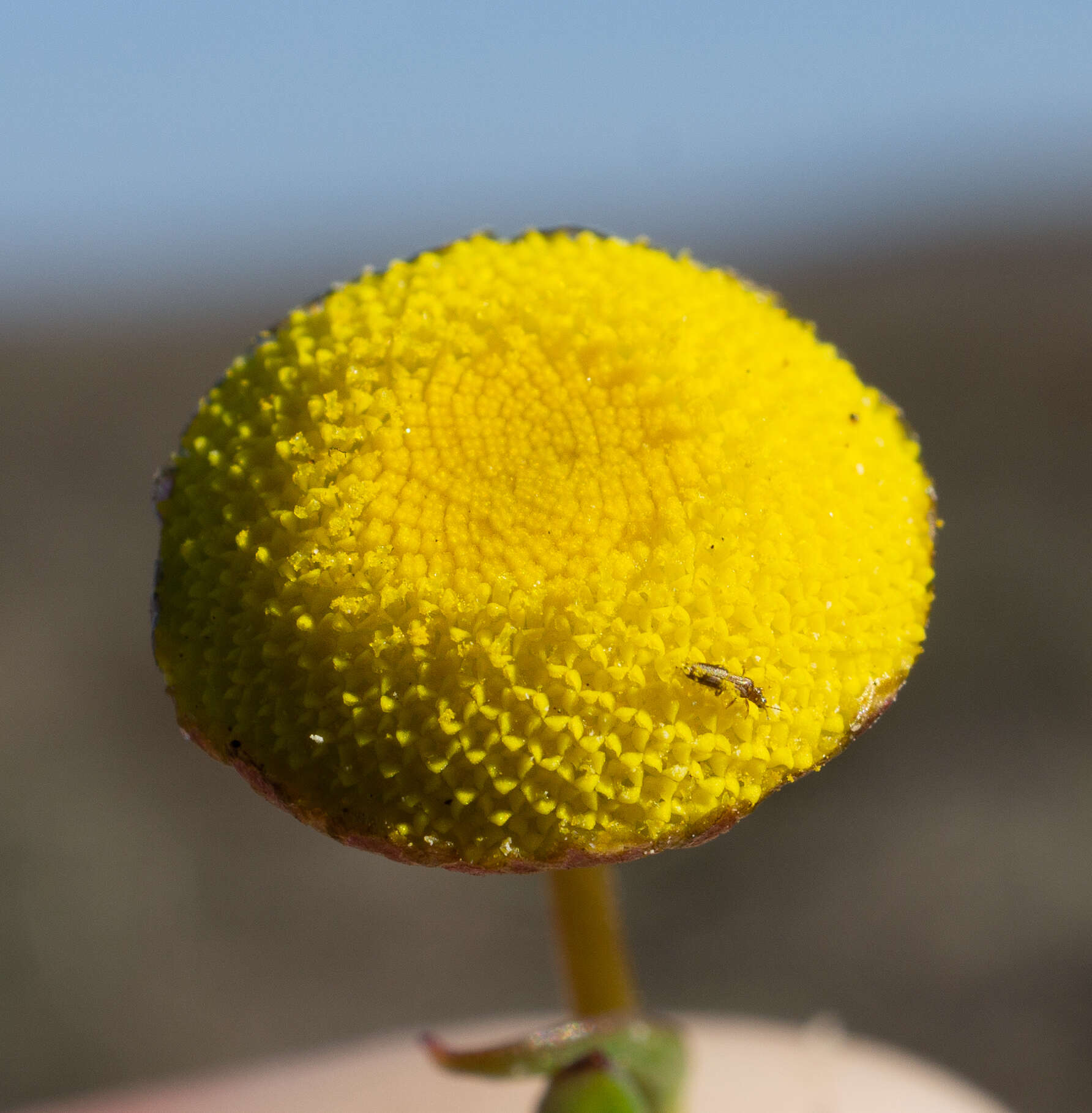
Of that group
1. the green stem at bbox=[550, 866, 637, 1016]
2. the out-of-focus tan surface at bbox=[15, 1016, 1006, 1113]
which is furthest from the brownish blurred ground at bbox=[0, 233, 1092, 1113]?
the green stem at bbox=[550, 866, 637, 1016]

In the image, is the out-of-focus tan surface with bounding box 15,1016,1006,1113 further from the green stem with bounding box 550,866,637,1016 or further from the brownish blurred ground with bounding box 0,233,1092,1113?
the brownish blurred ground with bounding box 0,233,1092,1113

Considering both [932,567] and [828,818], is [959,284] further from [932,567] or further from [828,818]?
[932,567]

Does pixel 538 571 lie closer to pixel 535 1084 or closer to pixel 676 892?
pixel 535 1084

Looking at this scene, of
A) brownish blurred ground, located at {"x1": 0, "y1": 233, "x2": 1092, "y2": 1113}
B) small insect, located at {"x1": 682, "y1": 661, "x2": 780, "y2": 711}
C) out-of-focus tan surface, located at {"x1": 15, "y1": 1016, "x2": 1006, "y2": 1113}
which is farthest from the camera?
brownish blurred ground, located at {"x1": 0, "y1": 233, "x2": 1092, "y2": 1113}

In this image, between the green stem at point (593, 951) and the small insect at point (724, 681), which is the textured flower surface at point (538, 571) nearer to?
the small insect at point (724, 681)

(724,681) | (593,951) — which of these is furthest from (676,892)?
(724,681)

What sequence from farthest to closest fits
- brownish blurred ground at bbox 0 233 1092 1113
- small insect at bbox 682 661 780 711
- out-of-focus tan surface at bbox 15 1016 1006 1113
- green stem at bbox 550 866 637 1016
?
1. brownish blurred ground at bbox 0 233 1092 1113
2. out-of-focus tan surface at bbox 15 1016 1006 1113
3. green stem at bbox 550 866 637 1016
4. small insect at bbox 682 661 780 711

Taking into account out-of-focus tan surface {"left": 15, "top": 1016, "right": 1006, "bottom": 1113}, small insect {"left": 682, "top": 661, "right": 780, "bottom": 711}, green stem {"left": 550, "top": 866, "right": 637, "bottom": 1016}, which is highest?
small insect {"left": 682, "top": 661, "right": 780, "bottom": 711}

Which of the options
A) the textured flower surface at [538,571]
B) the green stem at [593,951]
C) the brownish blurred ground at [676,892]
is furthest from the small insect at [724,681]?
the brownish blurred ground at [676,892]

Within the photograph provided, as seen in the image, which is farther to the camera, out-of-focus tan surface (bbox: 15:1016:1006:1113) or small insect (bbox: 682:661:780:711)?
out-of-focus tan surface (bbox: 15:1016:1006:1113)
